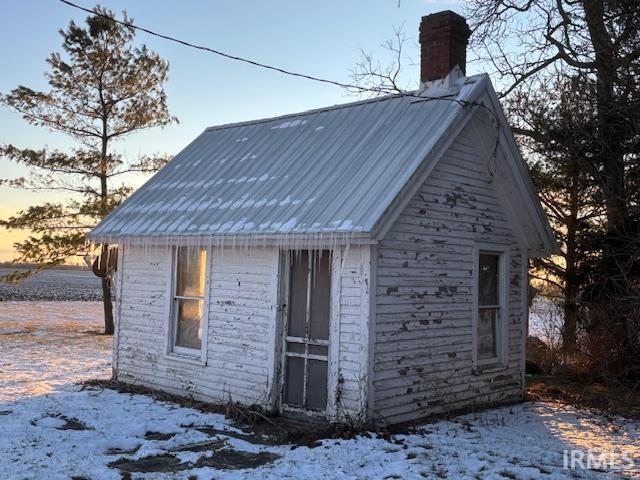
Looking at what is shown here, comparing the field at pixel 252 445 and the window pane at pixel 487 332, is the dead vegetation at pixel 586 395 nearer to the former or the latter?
the field at pixel 252 445

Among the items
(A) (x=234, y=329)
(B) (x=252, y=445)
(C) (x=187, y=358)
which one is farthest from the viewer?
(C) (x=187, y=358)

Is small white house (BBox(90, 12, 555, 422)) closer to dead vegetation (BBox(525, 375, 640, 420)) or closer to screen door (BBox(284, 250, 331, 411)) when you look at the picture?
screen door (BBox(284, 250, 331, 411))

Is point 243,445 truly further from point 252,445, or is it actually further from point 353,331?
point 353,331

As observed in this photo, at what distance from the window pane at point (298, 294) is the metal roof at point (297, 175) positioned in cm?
68

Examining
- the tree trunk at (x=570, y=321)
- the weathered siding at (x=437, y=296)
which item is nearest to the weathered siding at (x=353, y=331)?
the weathered siding at (x=437, y=296)

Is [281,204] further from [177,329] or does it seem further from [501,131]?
[501,131]

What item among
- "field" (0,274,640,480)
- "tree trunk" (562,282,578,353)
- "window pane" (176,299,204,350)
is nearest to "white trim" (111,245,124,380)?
"field" (0,274,640,480)

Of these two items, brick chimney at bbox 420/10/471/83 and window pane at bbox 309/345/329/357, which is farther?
brick chimney at bbox 420/10/471/83

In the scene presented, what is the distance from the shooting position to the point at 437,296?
916 centimetres

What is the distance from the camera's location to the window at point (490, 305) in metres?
10.2

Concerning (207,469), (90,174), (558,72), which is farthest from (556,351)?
(90,174)

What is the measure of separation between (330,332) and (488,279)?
347 centimetres

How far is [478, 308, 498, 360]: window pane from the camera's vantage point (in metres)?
10.2

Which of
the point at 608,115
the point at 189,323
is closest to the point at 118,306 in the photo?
the point at 189,323
